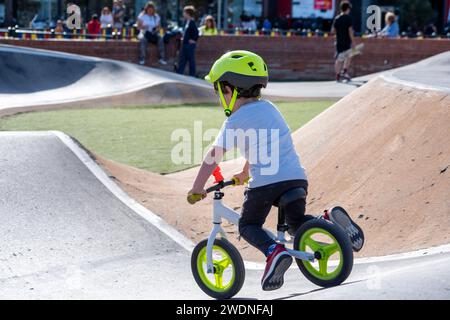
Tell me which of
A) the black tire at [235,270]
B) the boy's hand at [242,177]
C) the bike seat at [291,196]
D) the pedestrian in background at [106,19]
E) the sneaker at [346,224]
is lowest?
the black tire at [235,270]

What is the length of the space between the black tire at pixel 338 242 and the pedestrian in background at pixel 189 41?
61.6 feet

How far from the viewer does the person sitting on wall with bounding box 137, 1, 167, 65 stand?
25.6 meters

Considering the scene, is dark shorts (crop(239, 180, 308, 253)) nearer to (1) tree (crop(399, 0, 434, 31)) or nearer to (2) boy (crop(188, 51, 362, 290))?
(2) boy (crop(188, 51, 362, 290))

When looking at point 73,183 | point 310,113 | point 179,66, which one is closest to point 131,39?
point 179,66

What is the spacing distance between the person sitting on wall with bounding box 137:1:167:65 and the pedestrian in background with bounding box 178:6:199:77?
1.31m

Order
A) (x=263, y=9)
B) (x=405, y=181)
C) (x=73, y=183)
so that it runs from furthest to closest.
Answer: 1. (x=263, y=9)
2. (x=73, y=183)
3. (x=405, y=181)

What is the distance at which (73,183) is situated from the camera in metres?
8.88

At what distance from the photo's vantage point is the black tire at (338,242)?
18.2 ft

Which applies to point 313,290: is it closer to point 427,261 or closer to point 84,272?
point 427,261

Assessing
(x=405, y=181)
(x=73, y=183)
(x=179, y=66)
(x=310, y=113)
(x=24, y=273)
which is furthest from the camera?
(x=179, y=66)

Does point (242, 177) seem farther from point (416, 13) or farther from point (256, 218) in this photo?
point (416, 13)

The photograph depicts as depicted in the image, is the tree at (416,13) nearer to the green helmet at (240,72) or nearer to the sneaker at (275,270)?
the green helmet at (240,72)

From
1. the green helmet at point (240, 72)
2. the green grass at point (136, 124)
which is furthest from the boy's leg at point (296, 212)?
the green grass at point (136, 124)

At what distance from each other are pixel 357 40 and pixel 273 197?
22.8 metres
